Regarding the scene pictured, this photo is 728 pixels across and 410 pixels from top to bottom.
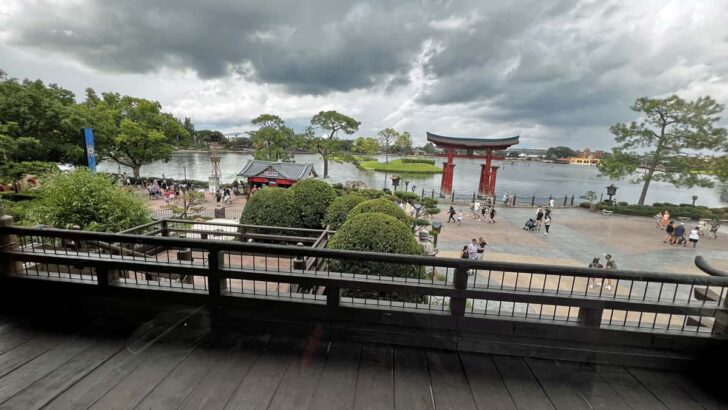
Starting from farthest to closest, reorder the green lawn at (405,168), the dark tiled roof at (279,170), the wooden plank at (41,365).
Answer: the green lawn at (405,168) < the dark tiled roof at (279,170) < the wooden plank at (41,365)

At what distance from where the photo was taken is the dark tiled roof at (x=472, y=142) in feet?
95.3

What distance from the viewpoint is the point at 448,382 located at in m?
2.04

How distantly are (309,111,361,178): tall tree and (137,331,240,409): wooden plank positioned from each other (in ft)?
110

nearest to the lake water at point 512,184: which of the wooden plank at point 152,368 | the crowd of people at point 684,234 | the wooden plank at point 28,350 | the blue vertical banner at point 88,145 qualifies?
the crowd of people at point 684,234

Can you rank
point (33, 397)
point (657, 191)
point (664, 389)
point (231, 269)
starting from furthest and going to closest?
point (657, 191) → point (231, 269) → point (664, 389) → point (33, 397)

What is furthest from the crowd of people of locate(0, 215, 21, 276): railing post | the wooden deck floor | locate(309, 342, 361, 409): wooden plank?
locate(0, 215, 21, 276): railing post

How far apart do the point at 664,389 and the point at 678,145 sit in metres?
26.7

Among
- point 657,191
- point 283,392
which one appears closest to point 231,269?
point 283,392

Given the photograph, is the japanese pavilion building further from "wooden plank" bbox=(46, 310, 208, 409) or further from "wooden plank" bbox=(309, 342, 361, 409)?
"wooden plank" bbox=(309, 342, 361, 409)

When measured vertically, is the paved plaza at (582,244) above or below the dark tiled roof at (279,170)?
below

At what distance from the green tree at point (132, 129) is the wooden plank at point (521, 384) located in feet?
95.0

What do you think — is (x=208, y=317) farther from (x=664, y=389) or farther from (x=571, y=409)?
(x=664, y=389)

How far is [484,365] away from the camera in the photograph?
221cm

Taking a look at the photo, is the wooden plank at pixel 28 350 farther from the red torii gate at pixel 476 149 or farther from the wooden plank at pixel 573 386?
the red torii gate at pixel 476 149
